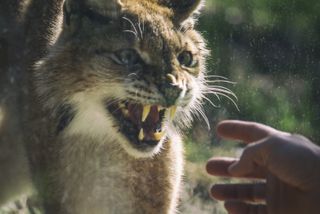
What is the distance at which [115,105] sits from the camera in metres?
2.60

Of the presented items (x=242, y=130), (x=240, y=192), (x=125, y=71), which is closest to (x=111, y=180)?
(x=125, y=71)

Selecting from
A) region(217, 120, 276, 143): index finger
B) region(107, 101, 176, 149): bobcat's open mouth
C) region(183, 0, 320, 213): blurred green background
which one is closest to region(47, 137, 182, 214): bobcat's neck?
region(107, 101, 176, 149): bobcat's open mouth

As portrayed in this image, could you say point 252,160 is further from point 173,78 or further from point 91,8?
point 91,8

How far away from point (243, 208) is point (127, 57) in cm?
79

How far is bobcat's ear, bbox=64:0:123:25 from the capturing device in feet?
8.60

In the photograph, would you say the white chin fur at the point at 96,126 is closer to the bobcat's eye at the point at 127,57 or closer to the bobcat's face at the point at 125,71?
the bobcat's face at the point at 125,71

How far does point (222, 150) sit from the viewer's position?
11.2 feet

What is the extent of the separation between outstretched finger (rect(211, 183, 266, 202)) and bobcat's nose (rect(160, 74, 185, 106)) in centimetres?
51

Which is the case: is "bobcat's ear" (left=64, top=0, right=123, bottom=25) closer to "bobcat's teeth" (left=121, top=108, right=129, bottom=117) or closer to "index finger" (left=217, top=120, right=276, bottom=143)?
"bobcat's teeth" (left=121, top=108, right=129, bottom=117)

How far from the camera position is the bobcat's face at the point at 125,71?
2506mm

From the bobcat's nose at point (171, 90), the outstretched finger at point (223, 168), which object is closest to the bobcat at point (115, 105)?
the bobcat's nose at point (171, 90)

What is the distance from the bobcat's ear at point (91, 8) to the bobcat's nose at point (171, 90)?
311 millimetres

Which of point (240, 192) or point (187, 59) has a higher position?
point (240, 192)

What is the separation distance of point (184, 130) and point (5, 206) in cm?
83
